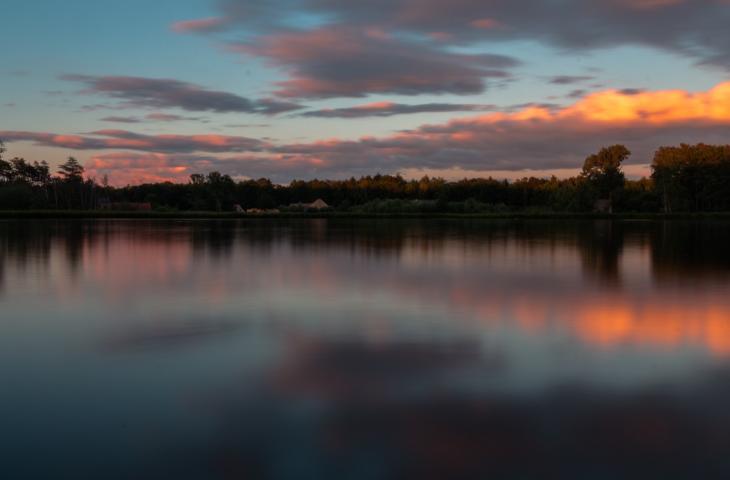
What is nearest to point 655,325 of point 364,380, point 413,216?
point 364,380

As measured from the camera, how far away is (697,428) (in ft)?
17.5

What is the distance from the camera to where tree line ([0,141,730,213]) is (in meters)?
90.8

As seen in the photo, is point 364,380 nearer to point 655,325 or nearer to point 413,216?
point 655,325

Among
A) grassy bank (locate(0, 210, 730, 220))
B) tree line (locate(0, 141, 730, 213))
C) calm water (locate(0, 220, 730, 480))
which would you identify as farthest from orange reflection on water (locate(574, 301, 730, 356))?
tree line (locate(0, 141, 730, 213))

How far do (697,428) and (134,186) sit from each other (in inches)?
5935

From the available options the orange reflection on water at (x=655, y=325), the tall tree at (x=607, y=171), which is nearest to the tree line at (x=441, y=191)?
the tall tree at (x=607, y=171)

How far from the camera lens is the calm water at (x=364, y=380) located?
4.73 m

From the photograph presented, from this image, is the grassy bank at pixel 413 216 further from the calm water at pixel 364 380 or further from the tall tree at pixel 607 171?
the calm water at pixel 364 380

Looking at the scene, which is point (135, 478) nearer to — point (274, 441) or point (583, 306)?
point (274, 441)

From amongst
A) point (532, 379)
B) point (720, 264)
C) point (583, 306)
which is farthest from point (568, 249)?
point (532, 379)

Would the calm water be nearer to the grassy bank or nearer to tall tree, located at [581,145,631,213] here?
the grassy bank

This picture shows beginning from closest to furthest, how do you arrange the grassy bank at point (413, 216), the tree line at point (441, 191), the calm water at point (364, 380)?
the calm water at point (364, 380) < the grassy bank at point (413, 216) < the tree line at point (441, 191)

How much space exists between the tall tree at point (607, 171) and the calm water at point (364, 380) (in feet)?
286

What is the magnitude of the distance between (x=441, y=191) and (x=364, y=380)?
105402mm
